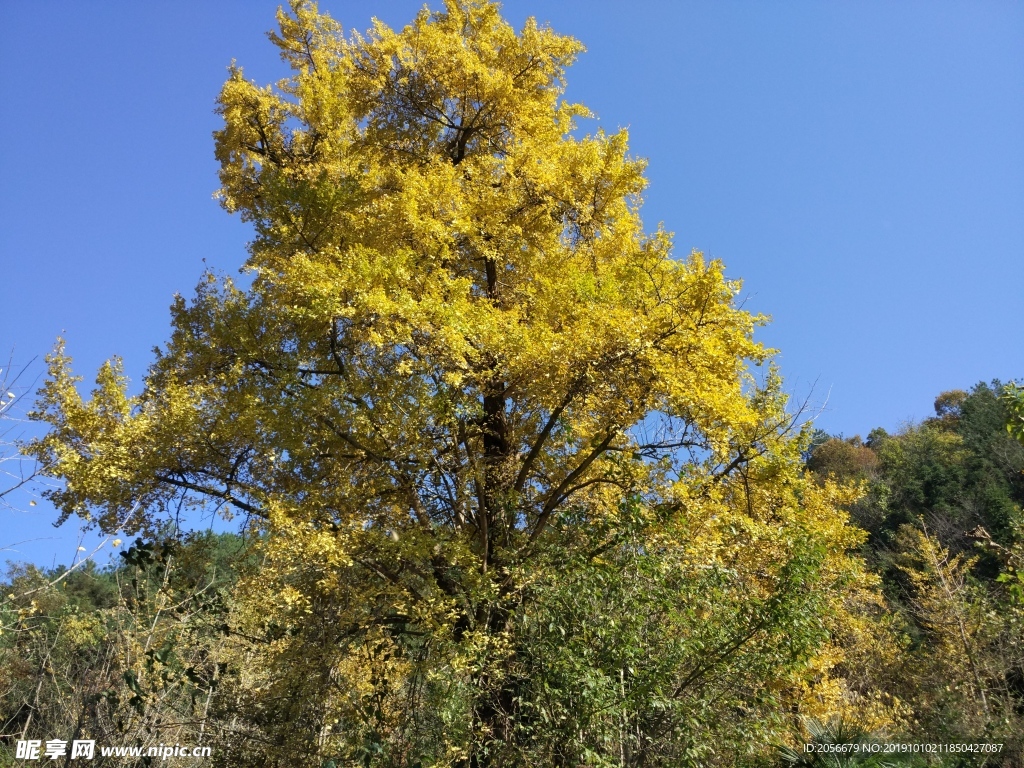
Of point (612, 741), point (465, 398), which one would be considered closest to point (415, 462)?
point (465, 398)

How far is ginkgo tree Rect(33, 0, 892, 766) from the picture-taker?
442 cm

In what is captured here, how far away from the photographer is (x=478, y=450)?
7.31m

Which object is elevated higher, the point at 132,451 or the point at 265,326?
the point at 265,326

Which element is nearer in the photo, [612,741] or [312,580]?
[612,741]

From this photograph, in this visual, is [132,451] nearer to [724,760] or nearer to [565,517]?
[565,517]

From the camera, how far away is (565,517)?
5562mm

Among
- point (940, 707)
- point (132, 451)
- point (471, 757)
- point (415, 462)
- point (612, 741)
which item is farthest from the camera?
point (940, 707)

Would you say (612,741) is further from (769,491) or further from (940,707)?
(940,707)

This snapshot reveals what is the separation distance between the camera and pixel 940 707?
27.9 ft

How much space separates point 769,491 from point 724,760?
285 centimetres

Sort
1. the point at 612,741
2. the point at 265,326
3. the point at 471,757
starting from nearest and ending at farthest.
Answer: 1. the point at 612,741
2. the point at 471,757
3. the point at 265,326

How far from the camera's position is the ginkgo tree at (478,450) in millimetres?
4418

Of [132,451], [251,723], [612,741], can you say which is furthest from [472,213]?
[251,723]

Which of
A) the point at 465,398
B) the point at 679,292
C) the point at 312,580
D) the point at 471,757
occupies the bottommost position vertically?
the point at 471,757
